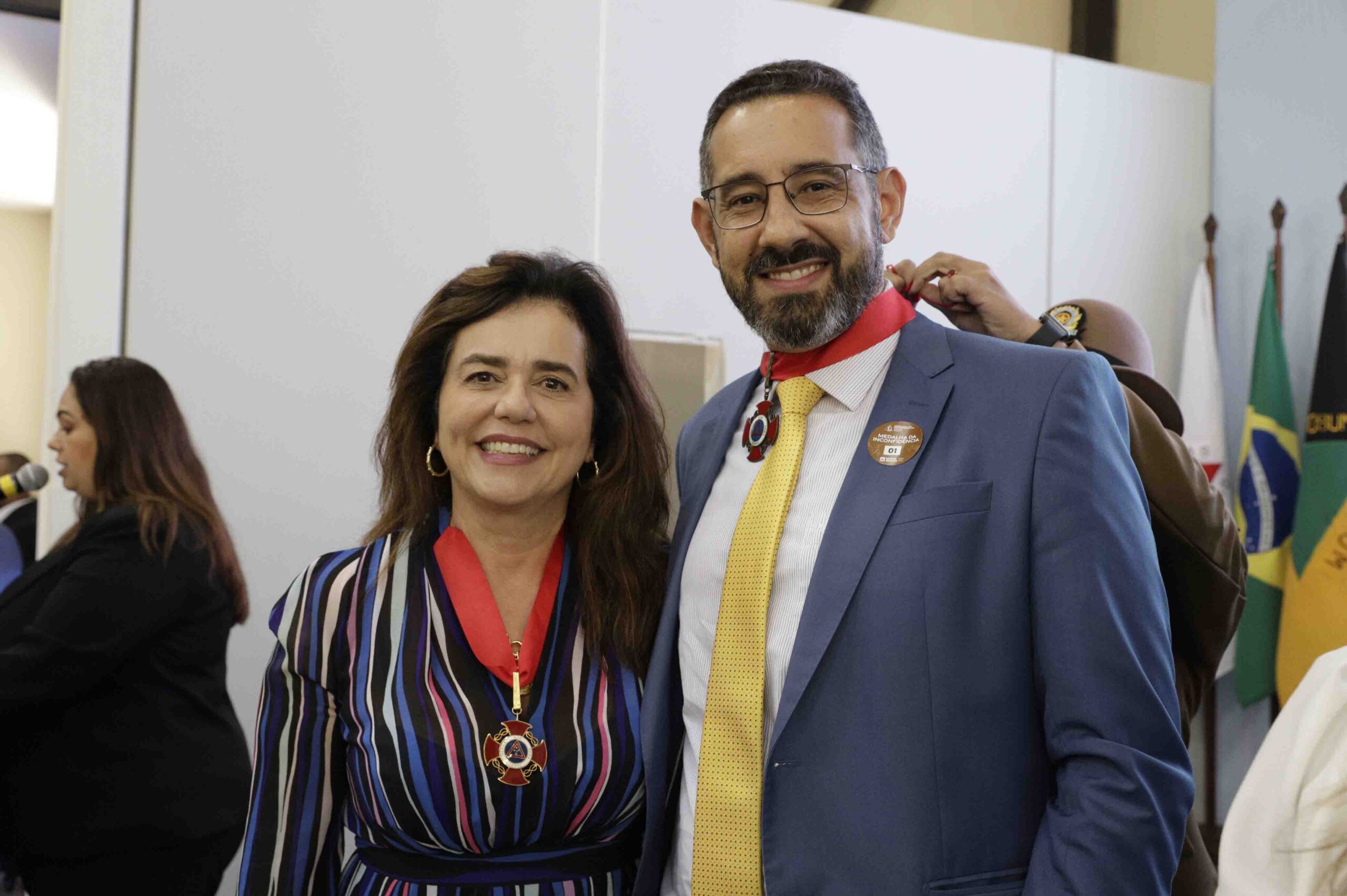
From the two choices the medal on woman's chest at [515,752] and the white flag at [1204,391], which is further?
the white flag at [1204,391]

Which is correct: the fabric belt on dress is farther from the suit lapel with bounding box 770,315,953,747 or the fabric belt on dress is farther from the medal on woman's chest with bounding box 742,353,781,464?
the medal on woman's chest with bounding box 742,353,781,464

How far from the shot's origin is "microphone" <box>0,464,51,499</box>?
276 centimetres

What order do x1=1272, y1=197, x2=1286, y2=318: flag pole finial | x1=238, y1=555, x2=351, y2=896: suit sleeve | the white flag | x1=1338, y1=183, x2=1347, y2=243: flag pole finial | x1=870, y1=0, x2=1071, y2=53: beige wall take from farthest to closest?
x1=870, y1=0, x2=1071, y2=53: beige wall < the white flag < x1=1272, y1=197, x2=1286, y2=318: flag pole finial < x1=1338, y1=183, x2=1347, y2=243: flag pole finial < x1=238, y1=555, x2=351, y2=896: suit sleeve

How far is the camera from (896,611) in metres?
1.37

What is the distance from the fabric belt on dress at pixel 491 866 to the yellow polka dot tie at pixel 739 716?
0.23m

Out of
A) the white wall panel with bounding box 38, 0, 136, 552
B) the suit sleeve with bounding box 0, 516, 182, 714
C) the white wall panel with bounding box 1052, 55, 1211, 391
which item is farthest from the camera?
the white wall panel with bounding box 1052, 55, 1211, 391

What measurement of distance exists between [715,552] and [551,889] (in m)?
0.54

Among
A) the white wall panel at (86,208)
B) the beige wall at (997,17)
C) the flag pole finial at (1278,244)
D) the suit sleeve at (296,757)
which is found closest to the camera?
the suit sleeve at (296,757)

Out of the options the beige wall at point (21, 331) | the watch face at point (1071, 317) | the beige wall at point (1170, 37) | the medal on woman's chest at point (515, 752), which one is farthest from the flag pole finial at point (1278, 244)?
the beige wall at point (21, 331)

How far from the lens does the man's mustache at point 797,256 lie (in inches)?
62.4

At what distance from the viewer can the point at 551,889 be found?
5.41 ft

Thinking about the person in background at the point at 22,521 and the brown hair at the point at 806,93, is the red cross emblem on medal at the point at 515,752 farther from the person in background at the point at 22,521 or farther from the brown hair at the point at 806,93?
the person in background at the point at 22,521

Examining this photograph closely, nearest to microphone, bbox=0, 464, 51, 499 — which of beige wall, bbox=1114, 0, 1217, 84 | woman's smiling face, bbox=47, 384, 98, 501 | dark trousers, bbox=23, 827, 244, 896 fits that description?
woman's smiling face, bbox=47, 384, 98, 501

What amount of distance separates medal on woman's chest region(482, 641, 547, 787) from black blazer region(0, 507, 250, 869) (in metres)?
1.30
